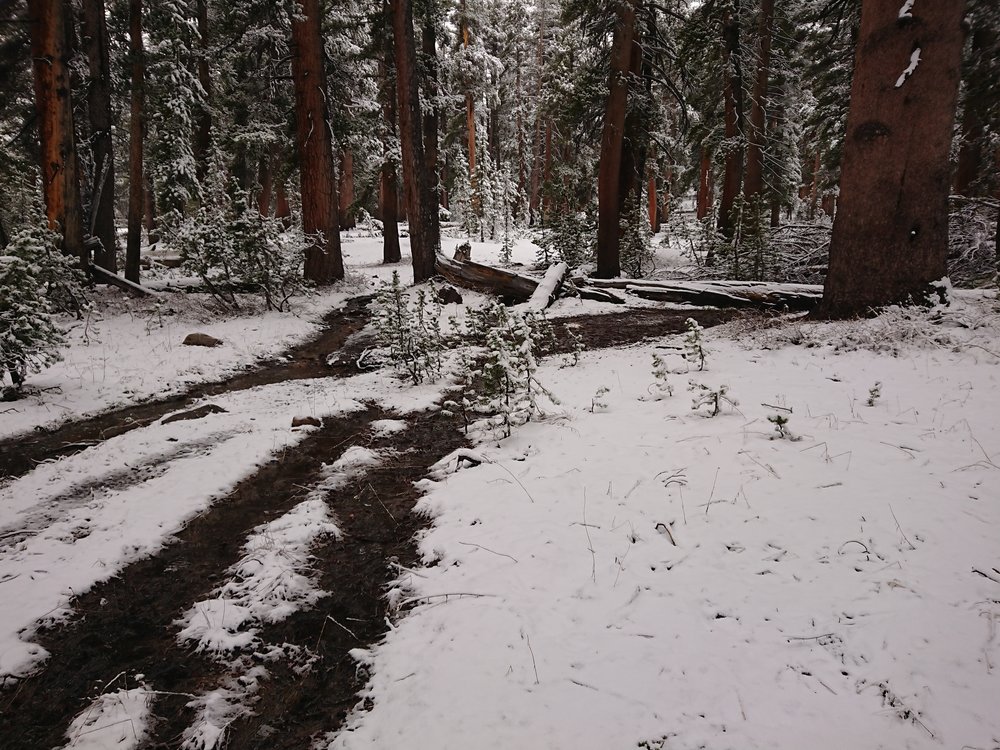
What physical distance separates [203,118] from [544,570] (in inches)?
842

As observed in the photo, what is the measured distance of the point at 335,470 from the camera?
15.4 ft

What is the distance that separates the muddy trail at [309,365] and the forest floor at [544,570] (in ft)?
0.31

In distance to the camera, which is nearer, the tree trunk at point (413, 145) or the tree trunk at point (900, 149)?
the tree trunk at point (900, 149)

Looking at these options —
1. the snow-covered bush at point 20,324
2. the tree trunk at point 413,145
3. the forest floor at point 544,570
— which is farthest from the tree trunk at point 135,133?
the forest floor at point 544,570

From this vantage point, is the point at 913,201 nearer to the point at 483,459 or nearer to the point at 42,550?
the point at 483,459

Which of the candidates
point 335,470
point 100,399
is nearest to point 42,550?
point 335,470

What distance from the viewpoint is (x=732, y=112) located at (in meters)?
15.3

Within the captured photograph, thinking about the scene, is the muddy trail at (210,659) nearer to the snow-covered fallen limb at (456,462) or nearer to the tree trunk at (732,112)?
the snow-covered fallen limb at (456,462)

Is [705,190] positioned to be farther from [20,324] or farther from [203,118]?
[20,324]

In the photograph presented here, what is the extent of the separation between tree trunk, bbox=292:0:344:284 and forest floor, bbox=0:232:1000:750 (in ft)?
29.7

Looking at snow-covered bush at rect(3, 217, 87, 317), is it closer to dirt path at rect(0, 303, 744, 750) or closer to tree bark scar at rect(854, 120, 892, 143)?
dirt path at rect(0, 303, 744, 750)

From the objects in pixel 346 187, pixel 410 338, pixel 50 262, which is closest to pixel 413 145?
pixel 50 262

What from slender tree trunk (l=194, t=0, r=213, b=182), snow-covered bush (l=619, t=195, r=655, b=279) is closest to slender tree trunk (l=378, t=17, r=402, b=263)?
slender tree trunk (l=194, t=0, r=213, b=182)

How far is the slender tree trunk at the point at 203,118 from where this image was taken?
17775mm
